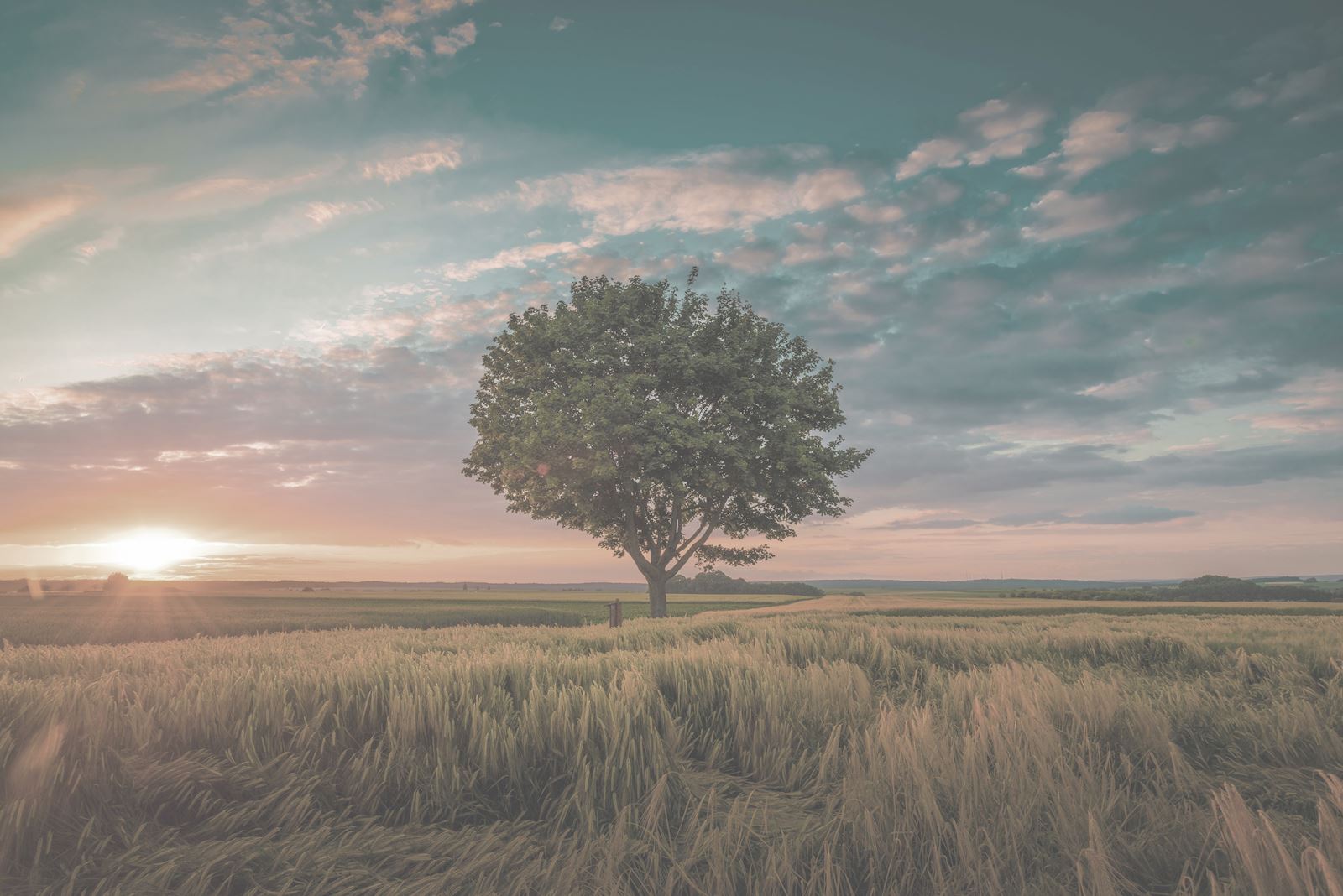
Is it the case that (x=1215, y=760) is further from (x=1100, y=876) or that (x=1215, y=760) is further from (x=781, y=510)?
(x=781, y=510)

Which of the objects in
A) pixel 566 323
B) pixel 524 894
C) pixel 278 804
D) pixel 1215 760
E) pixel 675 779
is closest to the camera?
pixel 524 894

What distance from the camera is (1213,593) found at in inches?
2142

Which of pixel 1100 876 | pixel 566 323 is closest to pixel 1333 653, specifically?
pixel 1100 876

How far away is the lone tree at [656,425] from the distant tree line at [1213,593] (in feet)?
106

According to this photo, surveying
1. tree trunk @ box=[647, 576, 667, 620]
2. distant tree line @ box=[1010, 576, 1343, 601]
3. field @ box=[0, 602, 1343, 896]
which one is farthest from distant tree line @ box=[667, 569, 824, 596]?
field @ box=[0, 602, 1343, 896]

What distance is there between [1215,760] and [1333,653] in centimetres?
444

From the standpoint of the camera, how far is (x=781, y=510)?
29250mm

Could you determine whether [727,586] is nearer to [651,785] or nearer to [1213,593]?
[1213,593]

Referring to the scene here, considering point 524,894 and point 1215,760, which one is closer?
point 524,894

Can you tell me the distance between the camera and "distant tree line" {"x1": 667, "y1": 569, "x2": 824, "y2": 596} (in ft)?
329

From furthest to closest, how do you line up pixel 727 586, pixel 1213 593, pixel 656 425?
pixel 727 586 < pixel 1213 593 < pixel 656 425

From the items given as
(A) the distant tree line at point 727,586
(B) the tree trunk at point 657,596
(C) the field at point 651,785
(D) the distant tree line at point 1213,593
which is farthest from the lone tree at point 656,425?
(A) the distant tree line at point 727,586

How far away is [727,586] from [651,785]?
106m

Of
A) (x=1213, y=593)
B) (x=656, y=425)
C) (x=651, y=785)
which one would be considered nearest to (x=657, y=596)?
(x=656, y=425)
